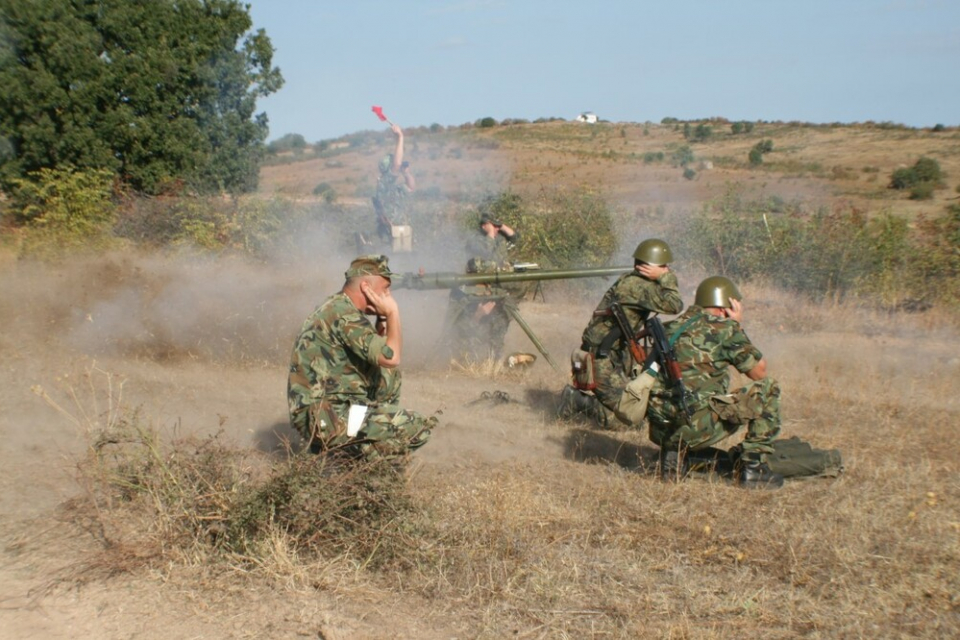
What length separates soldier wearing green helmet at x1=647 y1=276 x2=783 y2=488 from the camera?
653 cm

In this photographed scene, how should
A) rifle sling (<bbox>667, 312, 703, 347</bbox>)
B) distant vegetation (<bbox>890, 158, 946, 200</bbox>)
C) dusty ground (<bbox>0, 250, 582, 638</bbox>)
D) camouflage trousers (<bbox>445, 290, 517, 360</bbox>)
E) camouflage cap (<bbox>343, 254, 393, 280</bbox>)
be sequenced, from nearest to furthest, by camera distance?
1. dusty ground (<bbox>0, 250, 582, 638</bbox>)
2. camouflage cap (<bbox>343, 254, 393, 280</bbox>)
3. rifle sling (<bbox>667, 312, 703, 347</bbox>)
4. camouflage trousers (<bbox>445, 290, 517, 360</bbox>)
5. distant vegetation (<bbox>890, 158, 946, 200</bbox>)

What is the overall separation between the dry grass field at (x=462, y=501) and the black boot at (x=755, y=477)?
0.13m

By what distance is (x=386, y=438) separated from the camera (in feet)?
19.0

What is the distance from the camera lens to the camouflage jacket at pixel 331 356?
5832 millimetres

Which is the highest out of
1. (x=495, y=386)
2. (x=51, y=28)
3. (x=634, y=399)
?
(x=51, y=28)

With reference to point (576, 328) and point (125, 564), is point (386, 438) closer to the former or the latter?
point (125, 564)

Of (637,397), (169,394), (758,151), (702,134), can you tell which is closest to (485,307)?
(169,394)

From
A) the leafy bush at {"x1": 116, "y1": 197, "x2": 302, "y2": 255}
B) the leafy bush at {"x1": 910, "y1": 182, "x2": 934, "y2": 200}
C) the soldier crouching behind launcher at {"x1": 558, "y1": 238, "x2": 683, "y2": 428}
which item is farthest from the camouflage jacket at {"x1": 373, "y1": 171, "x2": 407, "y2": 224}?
the leafy bush at {"x1": 910, "y1": 182, "x2": 934, "y2": 200}

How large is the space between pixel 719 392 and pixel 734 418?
8.1 inches

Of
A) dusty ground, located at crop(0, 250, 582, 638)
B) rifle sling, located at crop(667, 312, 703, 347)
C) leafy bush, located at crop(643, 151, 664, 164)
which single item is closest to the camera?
dusty ground, located at crop(0, 250, 582, 638)

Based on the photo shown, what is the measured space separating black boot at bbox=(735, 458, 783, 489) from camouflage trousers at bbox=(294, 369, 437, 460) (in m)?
2.26

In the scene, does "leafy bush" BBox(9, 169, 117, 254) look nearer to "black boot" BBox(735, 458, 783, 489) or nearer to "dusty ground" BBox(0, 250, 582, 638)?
"dusty ground" BBox(0, 250, 582, 638)

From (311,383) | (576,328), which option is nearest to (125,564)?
(311,383)

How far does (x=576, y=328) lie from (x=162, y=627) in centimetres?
894
